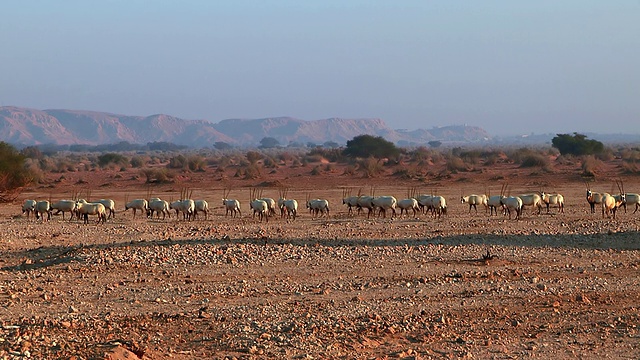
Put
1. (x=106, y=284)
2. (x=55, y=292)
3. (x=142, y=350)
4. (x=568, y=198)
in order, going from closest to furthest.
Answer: (x=142, y=350), (x=55, y=292), (x=106, y=284), (x=568, y=198)

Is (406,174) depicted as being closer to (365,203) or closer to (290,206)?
(365,203)

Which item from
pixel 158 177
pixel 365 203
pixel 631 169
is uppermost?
pixel 631 169

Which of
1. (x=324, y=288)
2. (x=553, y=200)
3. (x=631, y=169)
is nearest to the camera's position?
(x=324, y=288)

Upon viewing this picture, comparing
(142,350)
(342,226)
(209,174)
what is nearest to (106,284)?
(142,350)

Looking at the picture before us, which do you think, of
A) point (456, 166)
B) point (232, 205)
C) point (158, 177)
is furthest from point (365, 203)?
point (456, 166)

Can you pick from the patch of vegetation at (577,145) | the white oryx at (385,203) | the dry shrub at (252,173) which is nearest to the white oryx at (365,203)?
the white oryx at (385,203)

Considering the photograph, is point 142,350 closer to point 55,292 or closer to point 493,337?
point 493,337

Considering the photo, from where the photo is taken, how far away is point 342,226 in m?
24.7

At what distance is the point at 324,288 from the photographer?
45.3ft

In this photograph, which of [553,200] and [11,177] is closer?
[553,200]

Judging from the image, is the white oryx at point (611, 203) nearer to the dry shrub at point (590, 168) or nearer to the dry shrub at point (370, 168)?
the dry shrub at point (590, 168)

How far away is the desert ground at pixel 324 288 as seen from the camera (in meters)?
9.88

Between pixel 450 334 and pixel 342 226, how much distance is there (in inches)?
561

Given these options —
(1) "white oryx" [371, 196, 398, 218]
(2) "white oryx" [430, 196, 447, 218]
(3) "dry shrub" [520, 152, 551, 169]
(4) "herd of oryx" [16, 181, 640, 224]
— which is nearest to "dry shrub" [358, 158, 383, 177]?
(3) "dry shrub" [520, 152, 551, 169]
